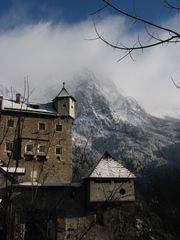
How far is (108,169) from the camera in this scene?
90.0 feet

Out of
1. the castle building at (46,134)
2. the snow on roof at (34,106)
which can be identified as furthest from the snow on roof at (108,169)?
the snow on roof at (34,106)

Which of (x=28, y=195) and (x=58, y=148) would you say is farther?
(x=58, y=148)

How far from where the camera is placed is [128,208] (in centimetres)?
2620

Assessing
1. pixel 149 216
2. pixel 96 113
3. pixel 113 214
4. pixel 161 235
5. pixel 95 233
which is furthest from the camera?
pixel 96 113

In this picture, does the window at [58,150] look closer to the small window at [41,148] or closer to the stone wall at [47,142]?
the stone wall at [47,142]

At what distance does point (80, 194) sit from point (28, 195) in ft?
12.6

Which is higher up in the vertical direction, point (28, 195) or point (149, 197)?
point (28, 195)

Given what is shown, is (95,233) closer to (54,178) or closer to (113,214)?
(113,214)

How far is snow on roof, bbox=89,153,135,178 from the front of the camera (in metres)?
26.5

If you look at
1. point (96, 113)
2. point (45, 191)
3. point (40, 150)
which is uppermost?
point (96, 113)

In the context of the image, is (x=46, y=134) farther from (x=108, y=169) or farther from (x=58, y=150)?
(x=108, y=169)

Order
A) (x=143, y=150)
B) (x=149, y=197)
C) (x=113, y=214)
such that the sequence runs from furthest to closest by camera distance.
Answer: (x=143, y=150) < (x=149, y=197) < (x=113, y=214)

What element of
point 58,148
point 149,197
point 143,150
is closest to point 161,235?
point 58,148

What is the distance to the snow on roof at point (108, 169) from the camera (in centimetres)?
2645
